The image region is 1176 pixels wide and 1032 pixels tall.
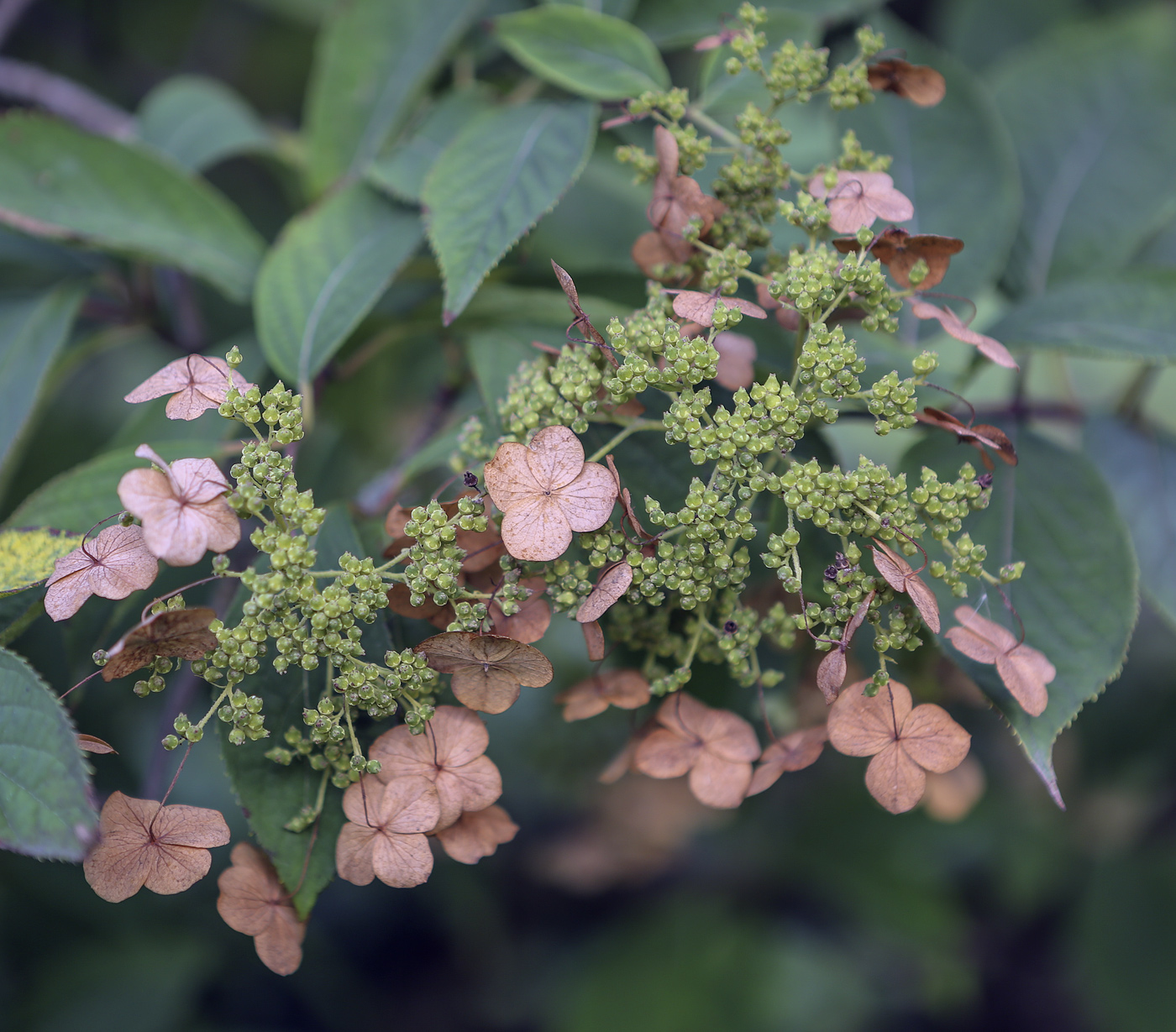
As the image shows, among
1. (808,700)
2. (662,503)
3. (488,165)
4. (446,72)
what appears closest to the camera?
(662,503)

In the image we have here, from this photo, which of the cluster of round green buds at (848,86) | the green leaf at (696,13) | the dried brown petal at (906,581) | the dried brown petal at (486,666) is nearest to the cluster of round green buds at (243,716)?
the dried brown petal at (486,666)

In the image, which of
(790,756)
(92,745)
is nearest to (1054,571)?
(790,756)

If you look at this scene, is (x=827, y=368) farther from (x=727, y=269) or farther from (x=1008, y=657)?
(x=1008, y=657)

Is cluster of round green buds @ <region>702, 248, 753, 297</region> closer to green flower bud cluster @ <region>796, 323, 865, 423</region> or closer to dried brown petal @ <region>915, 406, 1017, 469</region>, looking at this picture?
green flower bud cluster @ <region>796, 323, 865, 423</region>

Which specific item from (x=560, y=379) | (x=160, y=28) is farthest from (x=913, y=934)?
(x=160, y=28)

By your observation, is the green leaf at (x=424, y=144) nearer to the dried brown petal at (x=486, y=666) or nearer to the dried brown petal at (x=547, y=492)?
the dried brown petal at (x=547, y=492)

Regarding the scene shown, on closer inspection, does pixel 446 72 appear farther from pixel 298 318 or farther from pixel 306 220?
pixel 298 318
